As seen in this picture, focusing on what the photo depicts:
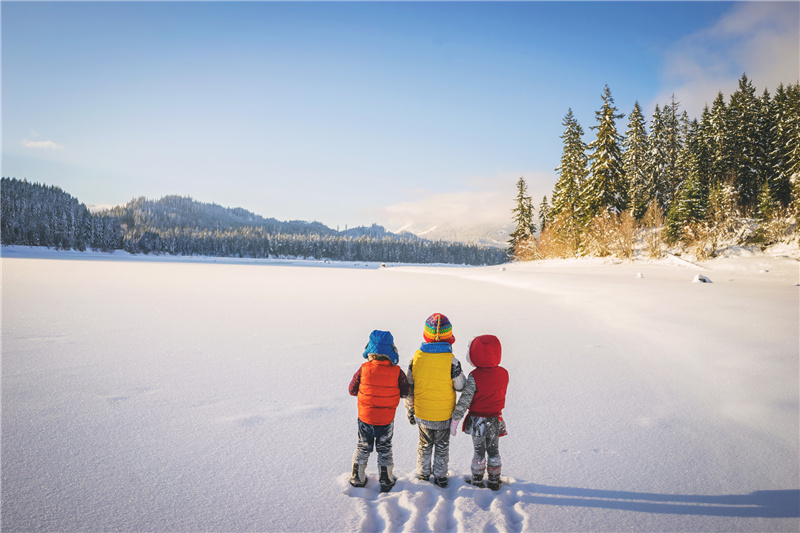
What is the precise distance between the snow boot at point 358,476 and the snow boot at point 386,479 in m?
0.15

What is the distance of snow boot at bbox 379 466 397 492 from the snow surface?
0.07 meters

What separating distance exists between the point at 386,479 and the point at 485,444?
92 cm

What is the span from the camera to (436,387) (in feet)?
9.98

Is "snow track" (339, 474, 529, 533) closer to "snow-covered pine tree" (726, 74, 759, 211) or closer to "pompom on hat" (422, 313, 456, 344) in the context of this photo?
"pompom on hat" (422, 313, 456, 344)

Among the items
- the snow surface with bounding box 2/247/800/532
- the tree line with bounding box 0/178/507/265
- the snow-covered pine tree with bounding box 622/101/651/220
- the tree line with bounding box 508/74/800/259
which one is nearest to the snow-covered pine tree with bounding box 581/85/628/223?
the tree line with bounding box 508/74/800/259

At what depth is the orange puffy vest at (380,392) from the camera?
3.04 metres

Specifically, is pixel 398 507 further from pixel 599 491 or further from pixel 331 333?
pixel 331 333

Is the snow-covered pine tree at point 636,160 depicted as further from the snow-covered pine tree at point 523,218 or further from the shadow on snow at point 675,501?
the shadow on snow at point 675,501

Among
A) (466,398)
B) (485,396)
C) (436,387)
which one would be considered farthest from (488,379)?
(436,387)

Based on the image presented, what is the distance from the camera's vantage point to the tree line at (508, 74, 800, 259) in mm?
25750

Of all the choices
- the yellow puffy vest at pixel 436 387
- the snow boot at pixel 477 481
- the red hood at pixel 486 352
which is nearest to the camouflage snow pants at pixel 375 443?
the yellow puffy vest at pixel 436 387

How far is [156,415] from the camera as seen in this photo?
3.93 m

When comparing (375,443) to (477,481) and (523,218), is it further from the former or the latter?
(523,218)

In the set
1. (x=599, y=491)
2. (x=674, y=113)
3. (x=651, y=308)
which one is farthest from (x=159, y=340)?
(x=674, y=113)
